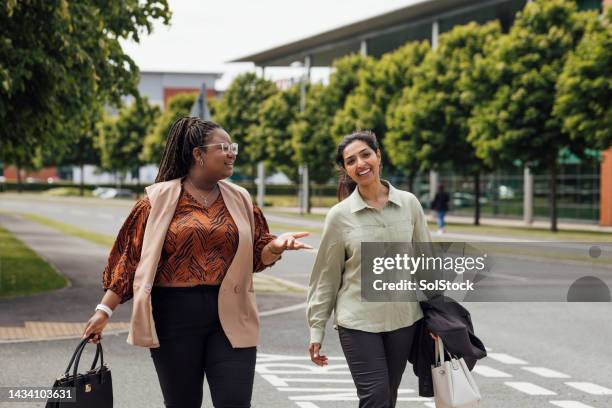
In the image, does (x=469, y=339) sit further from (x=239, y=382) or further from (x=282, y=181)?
(x=282, y=181)

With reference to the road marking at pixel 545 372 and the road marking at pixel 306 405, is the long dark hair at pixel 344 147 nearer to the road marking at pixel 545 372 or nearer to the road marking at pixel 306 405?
the road marking at pixel 306 405

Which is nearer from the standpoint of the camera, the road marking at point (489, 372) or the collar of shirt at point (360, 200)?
the collar of shirt at point (360, 200)

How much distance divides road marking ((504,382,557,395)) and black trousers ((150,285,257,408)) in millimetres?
3851

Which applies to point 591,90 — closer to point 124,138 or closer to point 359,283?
point 359,283

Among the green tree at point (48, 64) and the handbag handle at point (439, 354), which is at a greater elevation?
the green tree at point (48, 64)

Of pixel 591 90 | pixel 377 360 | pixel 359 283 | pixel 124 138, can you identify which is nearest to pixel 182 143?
pixel 359 283

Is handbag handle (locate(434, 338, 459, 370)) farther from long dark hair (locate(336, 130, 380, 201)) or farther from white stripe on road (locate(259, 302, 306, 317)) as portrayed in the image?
white stripe on road (locate(259, 302, 306, 317))

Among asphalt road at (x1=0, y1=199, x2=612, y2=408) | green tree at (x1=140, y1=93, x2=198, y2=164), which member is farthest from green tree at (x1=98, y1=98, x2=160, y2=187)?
asphalt road at (x1=0, y1=199, x2=612, y2=408)

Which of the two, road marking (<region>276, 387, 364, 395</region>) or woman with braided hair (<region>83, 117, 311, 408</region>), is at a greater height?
woman with braided hair (<region>83, 117, 311, 408</region>)

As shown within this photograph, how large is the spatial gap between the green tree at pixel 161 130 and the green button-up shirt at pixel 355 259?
73.8m

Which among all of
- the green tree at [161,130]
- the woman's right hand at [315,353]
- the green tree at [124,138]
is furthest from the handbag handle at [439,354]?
the green tree at [124,138]

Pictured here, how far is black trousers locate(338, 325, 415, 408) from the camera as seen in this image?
4598mm

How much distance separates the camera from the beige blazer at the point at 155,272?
4.20m

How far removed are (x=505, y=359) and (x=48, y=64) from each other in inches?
253
